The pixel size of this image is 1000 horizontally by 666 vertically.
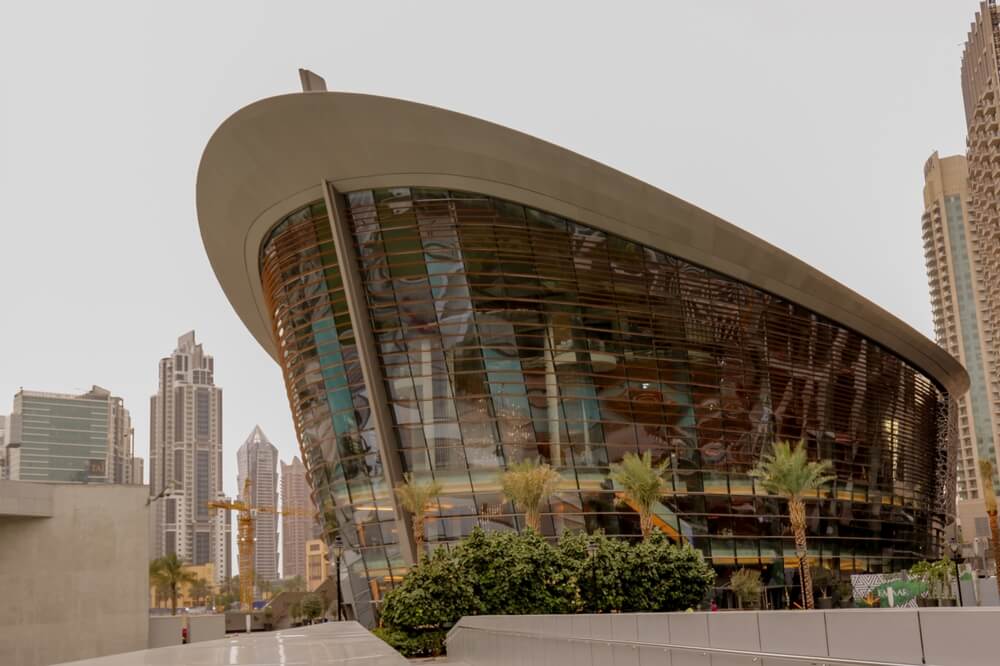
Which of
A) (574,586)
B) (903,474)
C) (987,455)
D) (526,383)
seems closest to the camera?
(574,586)

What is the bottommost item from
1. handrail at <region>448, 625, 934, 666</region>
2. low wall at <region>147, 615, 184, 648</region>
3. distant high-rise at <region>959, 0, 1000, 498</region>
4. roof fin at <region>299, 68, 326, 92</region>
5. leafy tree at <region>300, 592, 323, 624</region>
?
leafy tree at <region>300, 592, 323, 624</region>

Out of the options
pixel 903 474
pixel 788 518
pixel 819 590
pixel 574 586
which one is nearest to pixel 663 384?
pixel 788 518

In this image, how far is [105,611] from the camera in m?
25.2

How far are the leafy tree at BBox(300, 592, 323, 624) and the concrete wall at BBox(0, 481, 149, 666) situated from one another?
245 feet

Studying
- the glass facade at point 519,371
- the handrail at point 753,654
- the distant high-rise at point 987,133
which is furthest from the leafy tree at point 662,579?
the distant high-rise at point 987,133

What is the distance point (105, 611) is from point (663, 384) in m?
28.0

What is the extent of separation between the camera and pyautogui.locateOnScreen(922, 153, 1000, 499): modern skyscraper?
168625mm

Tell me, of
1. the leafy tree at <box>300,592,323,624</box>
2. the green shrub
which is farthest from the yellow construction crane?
the green shrub

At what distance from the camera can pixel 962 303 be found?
566 ft

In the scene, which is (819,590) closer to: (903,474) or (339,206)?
(903,474)

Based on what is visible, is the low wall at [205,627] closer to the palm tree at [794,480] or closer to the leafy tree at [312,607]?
the palm tree at [794,480]

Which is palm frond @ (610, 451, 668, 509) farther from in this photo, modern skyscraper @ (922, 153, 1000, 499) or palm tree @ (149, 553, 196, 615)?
modern skyscraper @ (922, 153, 1000, 499)

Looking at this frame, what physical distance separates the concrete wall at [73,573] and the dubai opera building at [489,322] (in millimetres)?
19318

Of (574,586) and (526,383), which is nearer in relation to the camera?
(574,586)
